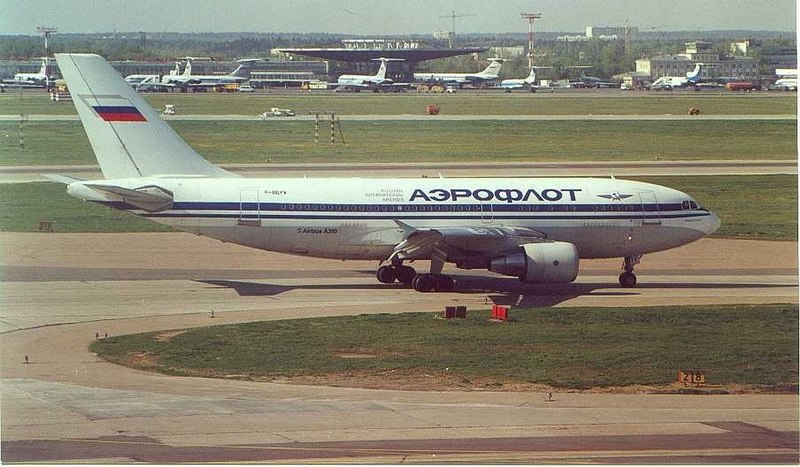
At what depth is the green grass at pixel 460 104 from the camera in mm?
151625

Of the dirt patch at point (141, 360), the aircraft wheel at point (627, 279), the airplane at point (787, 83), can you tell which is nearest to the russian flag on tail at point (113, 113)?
the dirt patch at point (141, 360)

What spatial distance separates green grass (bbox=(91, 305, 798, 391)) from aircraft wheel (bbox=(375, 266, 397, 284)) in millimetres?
6689

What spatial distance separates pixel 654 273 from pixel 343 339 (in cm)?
1999

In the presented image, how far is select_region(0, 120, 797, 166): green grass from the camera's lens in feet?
335

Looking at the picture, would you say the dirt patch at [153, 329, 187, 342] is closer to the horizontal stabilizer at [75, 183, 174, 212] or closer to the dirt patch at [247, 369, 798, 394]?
the dirt patch at [247, 369, 798, 394]

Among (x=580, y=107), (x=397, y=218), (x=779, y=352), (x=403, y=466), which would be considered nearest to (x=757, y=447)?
(x=403, y=466)

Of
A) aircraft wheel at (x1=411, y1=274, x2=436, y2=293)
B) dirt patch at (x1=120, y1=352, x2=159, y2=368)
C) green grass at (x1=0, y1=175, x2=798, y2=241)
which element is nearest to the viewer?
dirt patch at (x1=120, y1=352, x2=159, y2=368)

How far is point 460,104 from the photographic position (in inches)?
6575

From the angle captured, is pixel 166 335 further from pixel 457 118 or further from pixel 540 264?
pixel 457 118

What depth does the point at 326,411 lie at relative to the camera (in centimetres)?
3073

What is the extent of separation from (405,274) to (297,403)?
19577 mm

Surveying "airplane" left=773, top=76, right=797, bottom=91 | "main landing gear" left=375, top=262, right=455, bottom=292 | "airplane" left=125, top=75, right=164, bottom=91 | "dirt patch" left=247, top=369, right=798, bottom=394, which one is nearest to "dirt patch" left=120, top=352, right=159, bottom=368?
"dirt patch" left=247, top=369, right=798, bottom=394

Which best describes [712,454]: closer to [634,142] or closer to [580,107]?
[634,142]

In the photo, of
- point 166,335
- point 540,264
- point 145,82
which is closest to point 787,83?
point 145,82
